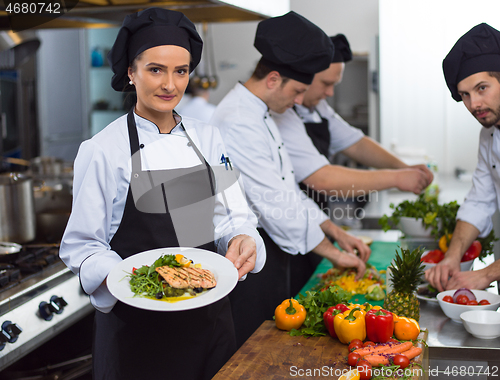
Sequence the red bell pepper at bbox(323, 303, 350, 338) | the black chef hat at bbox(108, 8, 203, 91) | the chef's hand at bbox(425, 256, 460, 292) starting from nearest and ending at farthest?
the black chef hat at bbox(108, 8, 203, 91) < the red bell pepper at bbox(323, 303, 350, 338) < the chef's hand at bbox(425, 256, 460, 292)

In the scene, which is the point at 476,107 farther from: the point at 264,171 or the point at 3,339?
the point at 3,339

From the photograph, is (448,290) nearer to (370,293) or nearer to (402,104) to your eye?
(370,293)

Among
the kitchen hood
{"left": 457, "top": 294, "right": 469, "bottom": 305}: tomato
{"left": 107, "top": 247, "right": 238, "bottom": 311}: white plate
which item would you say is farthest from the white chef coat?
{"left": 107, "top": 247, "right": 238, "bottom": 311}: white plate

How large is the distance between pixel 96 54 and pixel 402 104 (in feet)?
10.8

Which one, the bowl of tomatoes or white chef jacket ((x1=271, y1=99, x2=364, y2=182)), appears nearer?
the bowl of tomatoes

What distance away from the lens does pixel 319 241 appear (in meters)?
2.00

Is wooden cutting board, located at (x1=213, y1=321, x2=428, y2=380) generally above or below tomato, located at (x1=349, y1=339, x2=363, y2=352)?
below

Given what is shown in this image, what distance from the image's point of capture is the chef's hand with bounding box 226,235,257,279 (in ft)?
4.33

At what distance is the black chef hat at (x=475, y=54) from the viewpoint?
1648 millimetres

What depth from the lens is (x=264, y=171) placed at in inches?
75.9

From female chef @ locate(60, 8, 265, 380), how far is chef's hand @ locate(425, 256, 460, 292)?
703mm

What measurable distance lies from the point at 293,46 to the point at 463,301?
108cm

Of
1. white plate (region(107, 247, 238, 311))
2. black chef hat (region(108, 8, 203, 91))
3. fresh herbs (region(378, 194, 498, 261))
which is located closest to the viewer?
white plate (region(107, 247, 238, 311))

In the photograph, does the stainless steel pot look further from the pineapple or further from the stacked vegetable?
the pineapple
